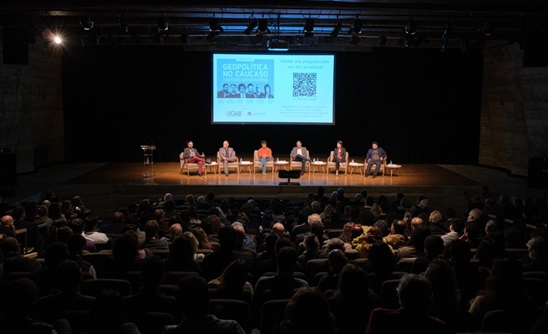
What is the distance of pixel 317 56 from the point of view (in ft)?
56.5

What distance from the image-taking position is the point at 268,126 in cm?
1900

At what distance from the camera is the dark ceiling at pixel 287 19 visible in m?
11.9

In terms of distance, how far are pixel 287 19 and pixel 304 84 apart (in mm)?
3363

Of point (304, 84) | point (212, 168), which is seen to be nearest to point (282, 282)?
point (212, 168)

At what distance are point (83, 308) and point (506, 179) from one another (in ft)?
45.4

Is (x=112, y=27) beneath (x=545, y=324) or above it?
above

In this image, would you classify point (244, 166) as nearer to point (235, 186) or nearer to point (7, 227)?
point (235, 186)

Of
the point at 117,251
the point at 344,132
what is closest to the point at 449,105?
the point at 344,132

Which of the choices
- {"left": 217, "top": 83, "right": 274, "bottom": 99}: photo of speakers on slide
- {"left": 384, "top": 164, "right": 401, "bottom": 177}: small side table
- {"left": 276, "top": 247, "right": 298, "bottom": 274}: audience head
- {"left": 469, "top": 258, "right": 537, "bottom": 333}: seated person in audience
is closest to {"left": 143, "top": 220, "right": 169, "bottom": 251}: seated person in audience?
{"left": 276, "top": 247, "right": 298, "bottom": 274}: audience head

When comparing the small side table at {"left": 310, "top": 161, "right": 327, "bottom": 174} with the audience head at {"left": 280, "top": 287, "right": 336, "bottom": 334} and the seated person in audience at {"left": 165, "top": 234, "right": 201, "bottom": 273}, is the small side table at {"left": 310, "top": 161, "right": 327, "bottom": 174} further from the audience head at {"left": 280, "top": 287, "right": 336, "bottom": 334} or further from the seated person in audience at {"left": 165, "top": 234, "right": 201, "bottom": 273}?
the audience head at {"left": 280, "top": 287, "right": 336, "bottom": 334}

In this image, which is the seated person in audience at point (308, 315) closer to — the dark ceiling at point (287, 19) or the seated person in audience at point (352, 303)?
the seated person in audience at point (352, 303)

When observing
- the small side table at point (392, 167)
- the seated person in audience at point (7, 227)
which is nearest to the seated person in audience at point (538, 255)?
the seated person in audience at point (7, 227)

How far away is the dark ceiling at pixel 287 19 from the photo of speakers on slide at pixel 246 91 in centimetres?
141

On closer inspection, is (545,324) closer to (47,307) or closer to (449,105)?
(47,307)
